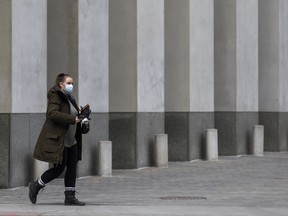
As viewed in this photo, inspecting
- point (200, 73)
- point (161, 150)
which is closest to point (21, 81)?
point (161, 150)

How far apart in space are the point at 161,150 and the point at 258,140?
658 cm

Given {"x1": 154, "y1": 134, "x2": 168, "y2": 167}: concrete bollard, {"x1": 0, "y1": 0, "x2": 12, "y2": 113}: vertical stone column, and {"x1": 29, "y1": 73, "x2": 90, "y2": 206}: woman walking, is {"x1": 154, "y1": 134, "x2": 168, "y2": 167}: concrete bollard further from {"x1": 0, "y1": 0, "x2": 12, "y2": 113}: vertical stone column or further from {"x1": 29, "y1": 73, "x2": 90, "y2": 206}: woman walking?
{"x1": 29, "y1": 73, "x2": 90, "y2": 206}: woman walking

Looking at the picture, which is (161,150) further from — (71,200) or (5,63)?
(71,200)

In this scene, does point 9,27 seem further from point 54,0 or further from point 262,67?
point 262,67

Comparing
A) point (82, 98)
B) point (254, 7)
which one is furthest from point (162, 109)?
point (254, 7)

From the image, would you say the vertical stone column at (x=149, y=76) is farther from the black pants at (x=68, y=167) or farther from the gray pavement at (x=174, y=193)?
the black pants at (x=68, y=167)

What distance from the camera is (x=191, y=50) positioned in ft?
85.3

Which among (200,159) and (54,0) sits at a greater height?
(54,0)

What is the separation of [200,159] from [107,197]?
1120 cm

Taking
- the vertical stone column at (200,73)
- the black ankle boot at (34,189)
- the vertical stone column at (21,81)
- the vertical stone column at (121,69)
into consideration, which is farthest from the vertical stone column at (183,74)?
the black ankle boot at (34,189)

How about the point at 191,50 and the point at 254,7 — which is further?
the point at 254,7

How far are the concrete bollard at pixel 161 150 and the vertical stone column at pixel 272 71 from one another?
8.75 meters

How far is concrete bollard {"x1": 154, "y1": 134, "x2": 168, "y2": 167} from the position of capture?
23.6 metres

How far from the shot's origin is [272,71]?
31766 mm
